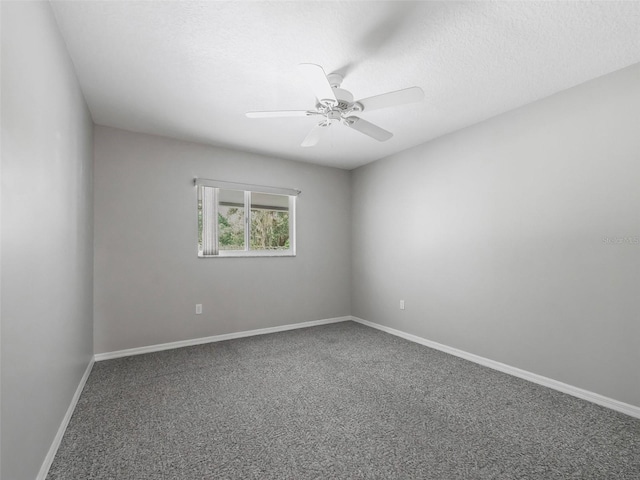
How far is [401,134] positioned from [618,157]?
185 centimetres

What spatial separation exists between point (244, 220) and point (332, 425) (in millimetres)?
2847

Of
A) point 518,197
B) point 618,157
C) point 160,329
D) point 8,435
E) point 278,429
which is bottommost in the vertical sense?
point 278,429

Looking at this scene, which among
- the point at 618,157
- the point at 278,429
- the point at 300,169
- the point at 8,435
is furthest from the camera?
the point at 300,169

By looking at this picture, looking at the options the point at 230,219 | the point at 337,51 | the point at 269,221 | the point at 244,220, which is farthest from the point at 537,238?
the point at 230,219

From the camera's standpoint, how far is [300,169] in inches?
178

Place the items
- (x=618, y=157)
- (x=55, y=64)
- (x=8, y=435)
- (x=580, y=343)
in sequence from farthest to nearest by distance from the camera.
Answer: (x=580, y=343) < (x=618, y=157) < (x=55, y=64) < (x=8, y=435)

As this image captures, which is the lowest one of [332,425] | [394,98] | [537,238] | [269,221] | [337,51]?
[332,425]

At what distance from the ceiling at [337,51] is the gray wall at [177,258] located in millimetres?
653

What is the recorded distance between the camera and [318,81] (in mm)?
1833

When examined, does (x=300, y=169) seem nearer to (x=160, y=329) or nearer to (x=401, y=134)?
(x=401, y=134)

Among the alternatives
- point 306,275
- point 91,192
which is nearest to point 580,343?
point 306,275

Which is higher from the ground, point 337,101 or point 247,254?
point 337,101

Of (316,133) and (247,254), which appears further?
(247,254)

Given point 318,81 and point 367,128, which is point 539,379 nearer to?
point 367,128
